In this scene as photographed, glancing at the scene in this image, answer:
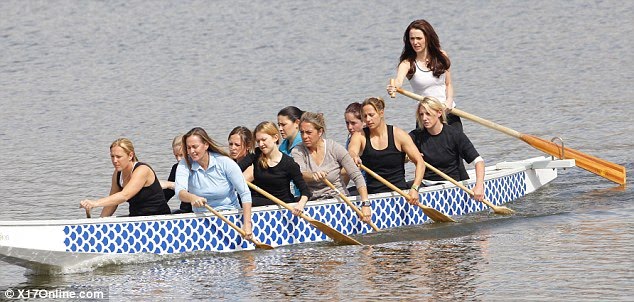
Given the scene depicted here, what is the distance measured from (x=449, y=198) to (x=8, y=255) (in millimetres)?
5277

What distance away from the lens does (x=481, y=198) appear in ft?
45.6

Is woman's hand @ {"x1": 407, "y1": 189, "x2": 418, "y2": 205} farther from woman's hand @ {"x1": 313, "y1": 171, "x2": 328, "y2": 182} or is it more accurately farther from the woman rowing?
the woman rowing

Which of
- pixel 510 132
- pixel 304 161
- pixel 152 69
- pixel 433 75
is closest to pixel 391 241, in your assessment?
pixel 304 161

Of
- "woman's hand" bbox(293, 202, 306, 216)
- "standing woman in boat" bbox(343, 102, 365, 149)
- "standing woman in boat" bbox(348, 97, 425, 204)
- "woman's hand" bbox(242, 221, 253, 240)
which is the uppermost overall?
"standing woman in boat" bbox(343, 102, 365, 149)

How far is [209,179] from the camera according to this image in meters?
12.0

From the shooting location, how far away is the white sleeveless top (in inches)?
564

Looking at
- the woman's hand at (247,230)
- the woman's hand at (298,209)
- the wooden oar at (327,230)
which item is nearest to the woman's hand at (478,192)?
the wooden oar at (327,230)

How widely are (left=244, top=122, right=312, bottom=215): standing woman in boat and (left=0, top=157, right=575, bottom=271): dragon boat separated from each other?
0.21m

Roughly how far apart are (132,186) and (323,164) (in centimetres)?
214

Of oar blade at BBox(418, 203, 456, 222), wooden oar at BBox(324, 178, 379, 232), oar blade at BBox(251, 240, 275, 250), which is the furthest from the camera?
oar blade at BBox(418, 203, 456, 222)

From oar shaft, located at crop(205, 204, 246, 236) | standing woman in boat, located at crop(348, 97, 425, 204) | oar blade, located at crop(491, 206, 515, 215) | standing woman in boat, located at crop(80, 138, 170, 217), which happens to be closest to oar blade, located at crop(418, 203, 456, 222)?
standing woman in boat, located at crop(348, 97, 425, 204)

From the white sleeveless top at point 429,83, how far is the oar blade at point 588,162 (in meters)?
1.89

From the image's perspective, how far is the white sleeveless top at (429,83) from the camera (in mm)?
14336

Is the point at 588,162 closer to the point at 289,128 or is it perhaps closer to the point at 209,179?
the point at 289,128
